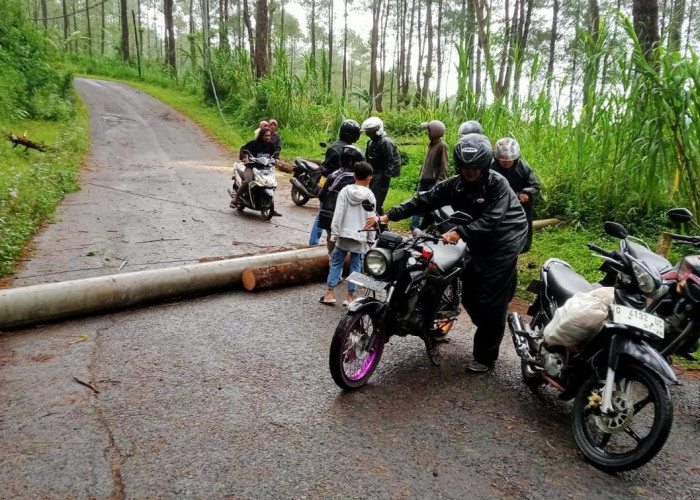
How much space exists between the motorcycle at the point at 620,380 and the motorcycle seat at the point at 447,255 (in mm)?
904

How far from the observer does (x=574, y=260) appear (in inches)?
270

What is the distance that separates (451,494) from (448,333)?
249 centimetres

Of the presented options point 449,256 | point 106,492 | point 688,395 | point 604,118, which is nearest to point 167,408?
point 106,492

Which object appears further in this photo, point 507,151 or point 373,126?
point 373,126

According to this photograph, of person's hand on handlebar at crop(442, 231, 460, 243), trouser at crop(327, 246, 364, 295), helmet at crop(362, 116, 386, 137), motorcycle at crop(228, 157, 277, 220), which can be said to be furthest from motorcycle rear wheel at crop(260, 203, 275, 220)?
person's hand on handlebar at crop(442, 231, 460, 243)

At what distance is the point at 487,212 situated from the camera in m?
3.94

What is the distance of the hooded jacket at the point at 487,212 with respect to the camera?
12.8 feet

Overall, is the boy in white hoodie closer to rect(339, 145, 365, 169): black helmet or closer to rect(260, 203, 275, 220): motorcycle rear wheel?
rect(339, 145, 365, 169): black helmet

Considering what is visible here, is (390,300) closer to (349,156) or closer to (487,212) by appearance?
(487,212)

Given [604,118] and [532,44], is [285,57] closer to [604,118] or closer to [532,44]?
[604,118]

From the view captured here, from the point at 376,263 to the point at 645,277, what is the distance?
1735 mm

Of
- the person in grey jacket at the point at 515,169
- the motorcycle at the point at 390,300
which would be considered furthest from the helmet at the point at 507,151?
the motorcycle at the point at 390,300

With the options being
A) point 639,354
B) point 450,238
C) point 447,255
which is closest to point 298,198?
point 447,255

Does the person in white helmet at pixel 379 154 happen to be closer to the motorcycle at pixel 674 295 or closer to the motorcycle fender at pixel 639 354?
the motorcycle at pixel 674 295
